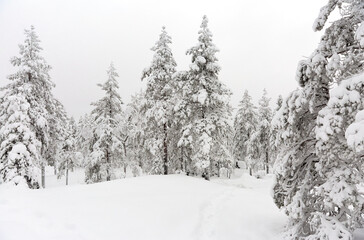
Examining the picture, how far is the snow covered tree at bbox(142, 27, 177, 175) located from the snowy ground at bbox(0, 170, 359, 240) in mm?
7525

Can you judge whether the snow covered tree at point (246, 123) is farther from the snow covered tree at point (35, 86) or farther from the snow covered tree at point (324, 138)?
the snow covered tree at point (324, 138)

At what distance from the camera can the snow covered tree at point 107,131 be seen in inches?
989

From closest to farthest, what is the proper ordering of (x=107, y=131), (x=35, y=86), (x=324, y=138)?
(x=324, y=138), (x=35, y=86), (x=107, y=131)

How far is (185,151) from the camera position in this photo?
74.5ft

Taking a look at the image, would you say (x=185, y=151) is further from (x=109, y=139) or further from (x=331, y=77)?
(x=331, y=77)

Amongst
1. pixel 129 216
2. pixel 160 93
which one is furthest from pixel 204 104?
pixel 129 216

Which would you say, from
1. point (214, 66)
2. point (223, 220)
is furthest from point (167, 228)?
point (214, 66)

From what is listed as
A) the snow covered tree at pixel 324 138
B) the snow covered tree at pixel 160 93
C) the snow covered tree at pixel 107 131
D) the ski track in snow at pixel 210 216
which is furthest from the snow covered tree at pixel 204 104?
the snow covered tree at pixel 324 138

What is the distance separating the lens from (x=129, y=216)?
11094 millimetres

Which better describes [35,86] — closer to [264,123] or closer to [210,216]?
[210,216]

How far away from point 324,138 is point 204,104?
574 inches

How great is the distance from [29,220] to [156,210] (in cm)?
494

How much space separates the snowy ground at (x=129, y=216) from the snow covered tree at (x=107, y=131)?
9691 mm

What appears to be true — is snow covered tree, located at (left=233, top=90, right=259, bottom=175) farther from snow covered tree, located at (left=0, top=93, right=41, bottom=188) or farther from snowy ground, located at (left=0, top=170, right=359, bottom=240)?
snow covered tree, located at (left=0, top=93, right=41, bottom=188)
